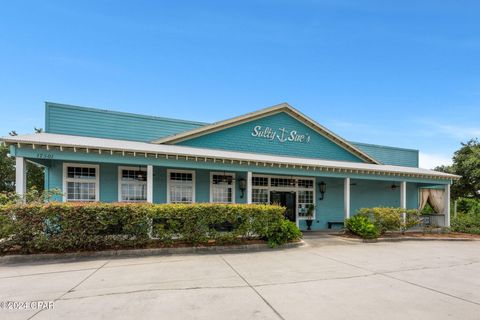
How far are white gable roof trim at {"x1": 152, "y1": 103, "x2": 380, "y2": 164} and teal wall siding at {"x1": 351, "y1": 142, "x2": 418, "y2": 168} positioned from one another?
1087mm

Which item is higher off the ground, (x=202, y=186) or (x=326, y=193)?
(x=202, y=186)

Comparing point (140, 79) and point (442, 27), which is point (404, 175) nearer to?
point (442, 27)

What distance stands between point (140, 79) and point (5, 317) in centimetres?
1516

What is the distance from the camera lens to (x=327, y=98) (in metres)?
19.0

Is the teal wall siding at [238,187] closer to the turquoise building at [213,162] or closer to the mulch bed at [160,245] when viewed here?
the turquoise building at [213,162]

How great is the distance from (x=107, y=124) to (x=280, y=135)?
27.0 ft

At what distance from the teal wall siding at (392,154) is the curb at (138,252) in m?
10.3

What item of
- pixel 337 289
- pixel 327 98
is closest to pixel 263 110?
pixel 327 98

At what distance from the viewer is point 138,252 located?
7.89m

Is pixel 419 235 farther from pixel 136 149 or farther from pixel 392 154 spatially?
pixel 136 149

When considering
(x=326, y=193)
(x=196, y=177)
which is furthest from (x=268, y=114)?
(x=326, y=193)

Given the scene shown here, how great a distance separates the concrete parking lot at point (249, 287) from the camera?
12.8ft

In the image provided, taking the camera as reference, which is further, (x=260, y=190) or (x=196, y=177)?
(x=260, y=190)

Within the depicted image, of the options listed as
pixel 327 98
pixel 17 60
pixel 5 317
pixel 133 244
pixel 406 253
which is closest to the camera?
pixel 5 317
